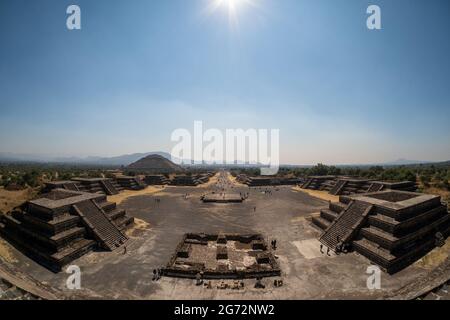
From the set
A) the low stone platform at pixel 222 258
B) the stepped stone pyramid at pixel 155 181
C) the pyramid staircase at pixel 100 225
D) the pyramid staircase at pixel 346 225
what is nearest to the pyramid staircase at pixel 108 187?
the stepped stone pyramid at pixel 155 181


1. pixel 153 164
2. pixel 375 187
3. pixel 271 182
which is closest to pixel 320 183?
pixel 271 182

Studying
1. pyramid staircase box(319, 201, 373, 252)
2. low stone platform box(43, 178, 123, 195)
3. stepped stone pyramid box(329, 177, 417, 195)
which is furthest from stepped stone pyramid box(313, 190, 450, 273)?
low stone platform box(43, 178, 123, 195)

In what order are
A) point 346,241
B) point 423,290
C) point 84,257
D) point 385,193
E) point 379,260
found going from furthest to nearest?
point 385,193, point 346,241, point 84,257, point 379,260, point 423,290

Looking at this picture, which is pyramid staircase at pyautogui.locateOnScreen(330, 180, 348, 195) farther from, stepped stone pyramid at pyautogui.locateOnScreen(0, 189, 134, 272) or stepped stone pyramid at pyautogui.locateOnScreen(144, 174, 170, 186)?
stepped stone pyramid at pyautogui.locateOnScreen(144, 174, 170, 186)

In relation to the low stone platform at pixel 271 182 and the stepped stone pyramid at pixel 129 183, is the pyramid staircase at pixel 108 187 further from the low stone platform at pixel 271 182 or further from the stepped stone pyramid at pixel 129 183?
the low stone platform at pixel 271 182

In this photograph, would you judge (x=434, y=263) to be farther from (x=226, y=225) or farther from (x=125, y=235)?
(x=125, y=235)

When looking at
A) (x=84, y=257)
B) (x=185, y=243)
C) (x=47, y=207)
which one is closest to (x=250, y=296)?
(x=185, y=243)
